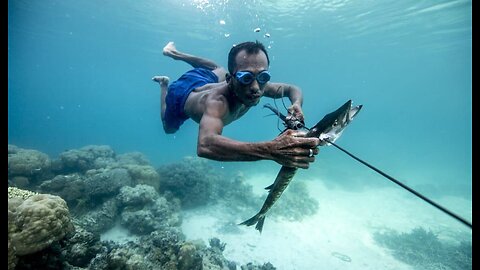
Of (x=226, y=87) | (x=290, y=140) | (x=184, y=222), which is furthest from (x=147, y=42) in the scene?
(x=290, y=140)

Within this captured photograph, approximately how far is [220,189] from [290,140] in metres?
12.9

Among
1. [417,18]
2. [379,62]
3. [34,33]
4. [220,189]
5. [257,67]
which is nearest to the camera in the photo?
[257,67]

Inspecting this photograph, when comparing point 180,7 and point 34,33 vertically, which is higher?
point 180,7

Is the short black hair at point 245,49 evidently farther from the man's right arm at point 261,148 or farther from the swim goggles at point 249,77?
the man's right arm at point 261,148

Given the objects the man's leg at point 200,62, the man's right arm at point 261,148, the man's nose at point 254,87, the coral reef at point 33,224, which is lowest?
the coral reef at point 33,224

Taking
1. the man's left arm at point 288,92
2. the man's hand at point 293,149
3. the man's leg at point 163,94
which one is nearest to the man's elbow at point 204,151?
the man's hand at point 293,149

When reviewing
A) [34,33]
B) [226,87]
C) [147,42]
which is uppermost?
[147,42]

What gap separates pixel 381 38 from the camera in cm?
3000

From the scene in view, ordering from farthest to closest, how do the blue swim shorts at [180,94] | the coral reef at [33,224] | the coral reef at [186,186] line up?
the coral reef at [186,186], the blue swim shorts at [180,94], the coral reef at [33,224]

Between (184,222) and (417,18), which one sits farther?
(417,18)

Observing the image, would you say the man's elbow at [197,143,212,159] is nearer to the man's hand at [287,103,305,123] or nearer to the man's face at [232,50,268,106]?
the man's hand at [287,103,305,123]

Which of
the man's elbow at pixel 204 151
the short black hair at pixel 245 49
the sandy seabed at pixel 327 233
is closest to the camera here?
the man's elbow at pixel 204 151

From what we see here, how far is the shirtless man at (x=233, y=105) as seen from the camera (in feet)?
8.21
